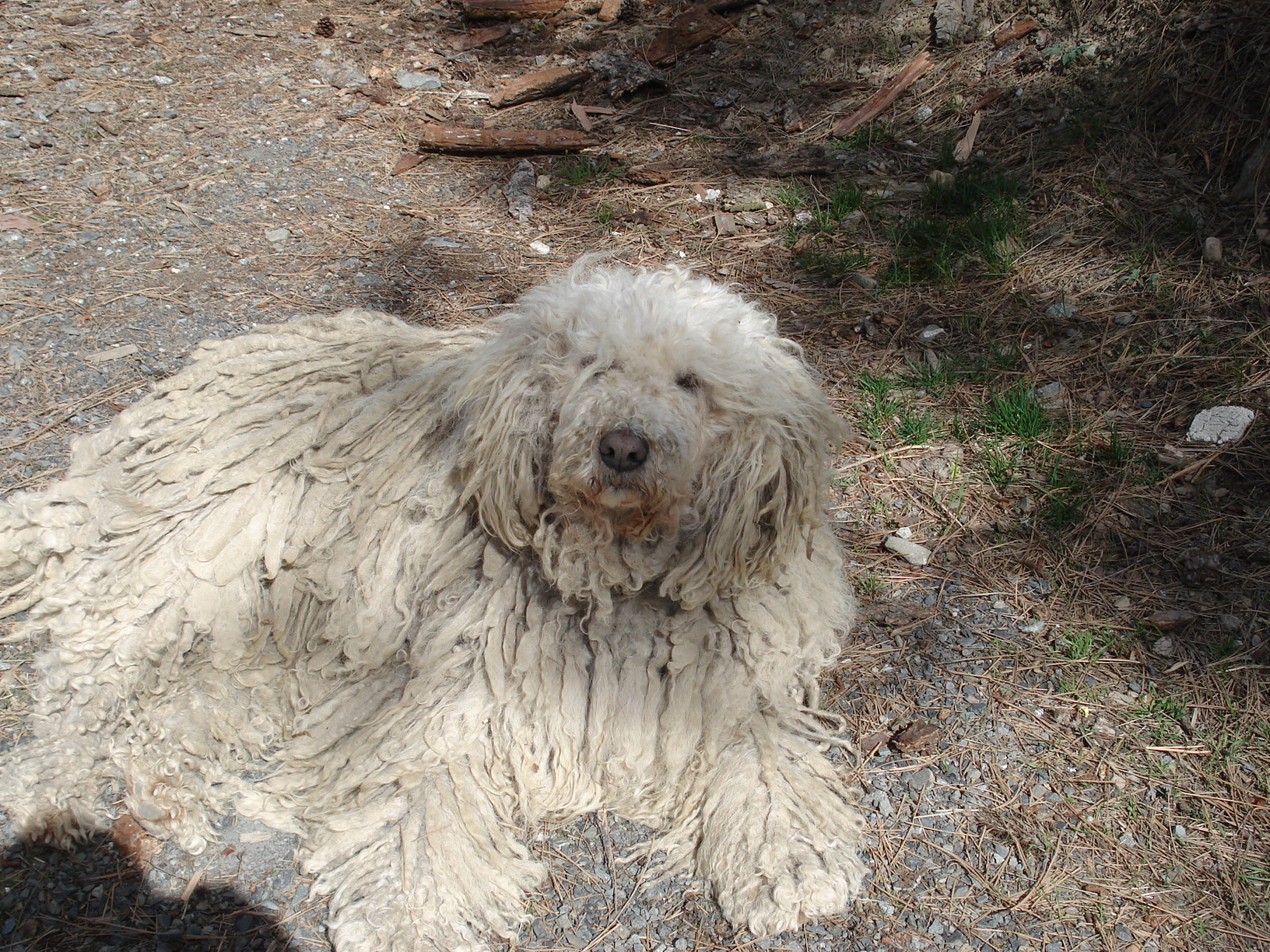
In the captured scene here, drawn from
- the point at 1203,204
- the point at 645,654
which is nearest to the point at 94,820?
the point at 645,654

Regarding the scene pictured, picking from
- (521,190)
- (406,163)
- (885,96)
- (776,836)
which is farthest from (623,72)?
(776,836)

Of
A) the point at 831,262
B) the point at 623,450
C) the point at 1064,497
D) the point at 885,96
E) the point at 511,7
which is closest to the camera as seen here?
the point at 623,450

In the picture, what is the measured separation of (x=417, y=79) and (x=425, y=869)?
5.01m

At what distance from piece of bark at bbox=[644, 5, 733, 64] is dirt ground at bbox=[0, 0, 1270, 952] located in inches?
2.3

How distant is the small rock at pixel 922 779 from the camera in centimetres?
268

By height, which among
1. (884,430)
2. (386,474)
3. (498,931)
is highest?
(386,474)

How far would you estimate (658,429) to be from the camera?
2188 millimetres

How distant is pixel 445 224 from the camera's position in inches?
190

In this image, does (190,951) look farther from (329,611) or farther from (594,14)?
(594,14)

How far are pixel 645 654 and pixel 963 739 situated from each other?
97cm

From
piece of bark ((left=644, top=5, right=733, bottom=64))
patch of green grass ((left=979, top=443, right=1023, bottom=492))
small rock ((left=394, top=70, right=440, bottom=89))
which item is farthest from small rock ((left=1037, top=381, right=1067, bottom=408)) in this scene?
small rock ((left=394, top=70, right=440, bottom=89))

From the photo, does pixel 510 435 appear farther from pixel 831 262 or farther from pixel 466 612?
pixel 831 262

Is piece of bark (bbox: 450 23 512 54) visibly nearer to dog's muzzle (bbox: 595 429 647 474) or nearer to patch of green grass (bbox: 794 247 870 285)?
patch of green grass (bbox: 794 247 870 285)

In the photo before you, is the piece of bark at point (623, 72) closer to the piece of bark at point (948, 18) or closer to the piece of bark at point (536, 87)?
the piece of bark at point (536, 87)
